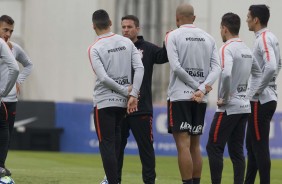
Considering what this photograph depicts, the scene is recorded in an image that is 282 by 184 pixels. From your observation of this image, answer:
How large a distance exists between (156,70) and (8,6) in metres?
6.34

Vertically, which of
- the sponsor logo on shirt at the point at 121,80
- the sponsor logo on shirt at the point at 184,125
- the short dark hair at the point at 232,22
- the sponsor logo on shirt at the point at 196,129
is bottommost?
the sponsor logo on shirt at the point at 196,129

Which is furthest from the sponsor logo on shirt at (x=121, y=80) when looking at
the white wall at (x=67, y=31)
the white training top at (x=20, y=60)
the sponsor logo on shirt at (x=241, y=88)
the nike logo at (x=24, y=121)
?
the white wall at (x=67, y=31)

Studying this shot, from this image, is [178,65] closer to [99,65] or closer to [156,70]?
[99,65]

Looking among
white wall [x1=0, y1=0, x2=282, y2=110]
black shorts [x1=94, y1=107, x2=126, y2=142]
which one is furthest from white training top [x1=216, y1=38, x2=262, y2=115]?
white wall [x1=0, y1=0, x2=282, y2=110]

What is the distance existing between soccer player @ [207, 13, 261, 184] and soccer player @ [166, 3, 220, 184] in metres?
0.29

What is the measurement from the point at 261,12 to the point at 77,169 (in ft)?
18.6

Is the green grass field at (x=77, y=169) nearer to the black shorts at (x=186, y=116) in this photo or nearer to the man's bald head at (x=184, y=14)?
the black shorts at (x=186, y=116)

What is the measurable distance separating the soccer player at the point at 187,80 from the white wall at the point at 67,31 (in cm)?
1933

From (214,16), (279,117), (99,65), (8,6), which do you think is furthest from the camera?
(8,6)

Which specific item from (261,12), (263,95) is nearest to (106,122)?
(263,95)

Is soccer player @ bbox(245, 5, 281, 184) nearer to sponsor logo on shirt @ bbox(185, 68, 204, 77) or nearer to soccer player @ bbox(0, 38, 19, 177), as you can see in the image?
sponsor logo on shirt @ bbox(185, 68, 204, 77)

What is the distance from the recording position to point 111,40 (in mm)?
10508

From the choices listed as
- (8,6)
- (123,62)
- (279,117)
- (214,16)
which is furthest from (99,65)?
(8,6)

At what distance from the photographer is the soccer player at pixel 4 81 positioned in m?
10.7
